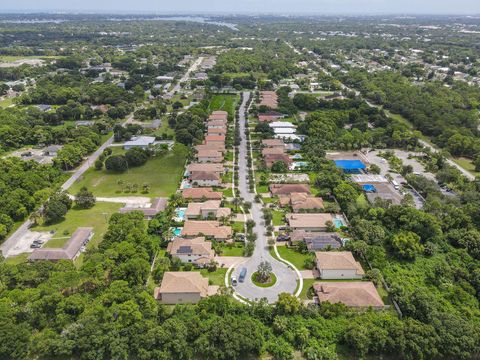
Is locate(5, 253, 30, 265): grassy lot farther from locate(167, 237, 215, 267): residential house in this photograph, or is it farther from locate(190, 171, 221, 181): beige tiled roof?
locate(190, 171, 221, 181): beige tiled roof

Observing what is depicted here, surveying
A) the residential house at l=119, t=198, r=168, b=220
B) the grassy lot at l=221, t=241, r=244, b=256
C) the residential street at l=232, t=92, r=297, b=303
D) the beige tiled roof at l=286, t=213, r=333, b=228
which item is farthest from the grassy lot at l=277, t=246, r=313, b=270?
the residential house at l=119, t=198, r=168, b=220

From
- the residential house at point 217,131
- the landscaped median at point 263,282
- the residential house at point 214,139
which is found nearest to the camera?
the landscaped median at point 263,282

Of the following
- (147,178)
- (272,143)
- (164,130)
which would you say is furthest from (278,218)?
(164,130)

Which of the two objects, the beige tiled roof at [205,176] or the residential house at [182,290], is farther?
the beige tiled roof at [205,176]

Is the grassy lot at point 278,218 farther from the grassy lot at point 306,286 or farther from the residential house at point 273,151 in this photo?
the residential house at point 273,151

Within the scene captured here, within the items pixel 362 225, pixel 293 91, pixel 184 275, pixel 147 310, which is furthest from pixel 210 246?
pixel 293 91

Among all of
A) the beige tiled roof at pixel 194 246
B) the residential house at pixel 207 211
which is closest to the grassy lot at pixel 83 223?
the beige tiled roof at pixel 194 246

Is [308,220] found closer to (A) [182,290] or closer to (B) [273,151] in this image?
(A) [182,290]
